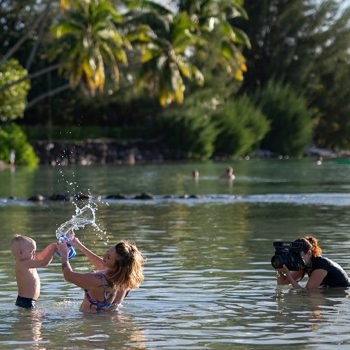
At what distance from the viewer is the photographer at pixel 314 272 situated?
16.8 m

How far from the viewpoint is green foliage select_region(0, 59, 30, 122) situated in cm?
7600

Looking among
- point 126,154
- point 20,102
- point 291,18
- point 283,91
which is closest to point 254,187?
point 20,102

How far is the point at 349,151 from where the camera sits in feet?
449

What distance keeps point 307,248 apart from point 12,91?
6128 cm

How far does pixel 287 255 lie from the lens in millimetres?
16703

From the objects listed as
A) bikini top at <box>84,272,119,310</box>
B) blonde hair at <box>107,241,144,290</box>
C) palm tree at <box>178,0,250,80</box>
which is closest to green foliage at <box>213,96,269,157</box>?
palm tree at <box>178,0,250,80</box>

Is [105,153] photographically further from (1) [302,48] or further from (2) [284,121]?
(1) [302,48]

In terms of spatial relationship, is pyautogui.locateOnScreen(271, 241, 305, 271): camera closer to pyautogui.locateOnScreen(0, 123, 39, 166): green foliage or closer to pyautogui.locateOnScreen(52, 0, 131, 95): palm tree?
pyautogui.locateOnScreen(52, 0, 131, 95): palm tree

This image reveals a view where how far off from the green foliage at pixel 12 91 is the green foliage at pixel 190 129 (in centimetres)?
2045

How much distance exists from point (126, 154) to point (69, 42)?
11568mm

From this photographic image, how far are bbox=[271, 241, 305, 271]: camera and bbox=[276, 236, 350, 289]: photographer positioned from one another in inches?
1.9

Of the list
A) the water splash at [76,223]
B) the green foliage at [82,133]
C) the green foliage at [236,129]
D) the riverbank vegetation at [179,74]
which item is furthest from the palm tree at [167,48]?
the water splash at [76,223]

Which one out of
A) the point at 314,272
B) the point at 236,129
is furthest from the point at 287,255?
the point at 236,129

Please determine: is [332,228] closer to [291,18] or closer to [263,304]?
[263,304]
